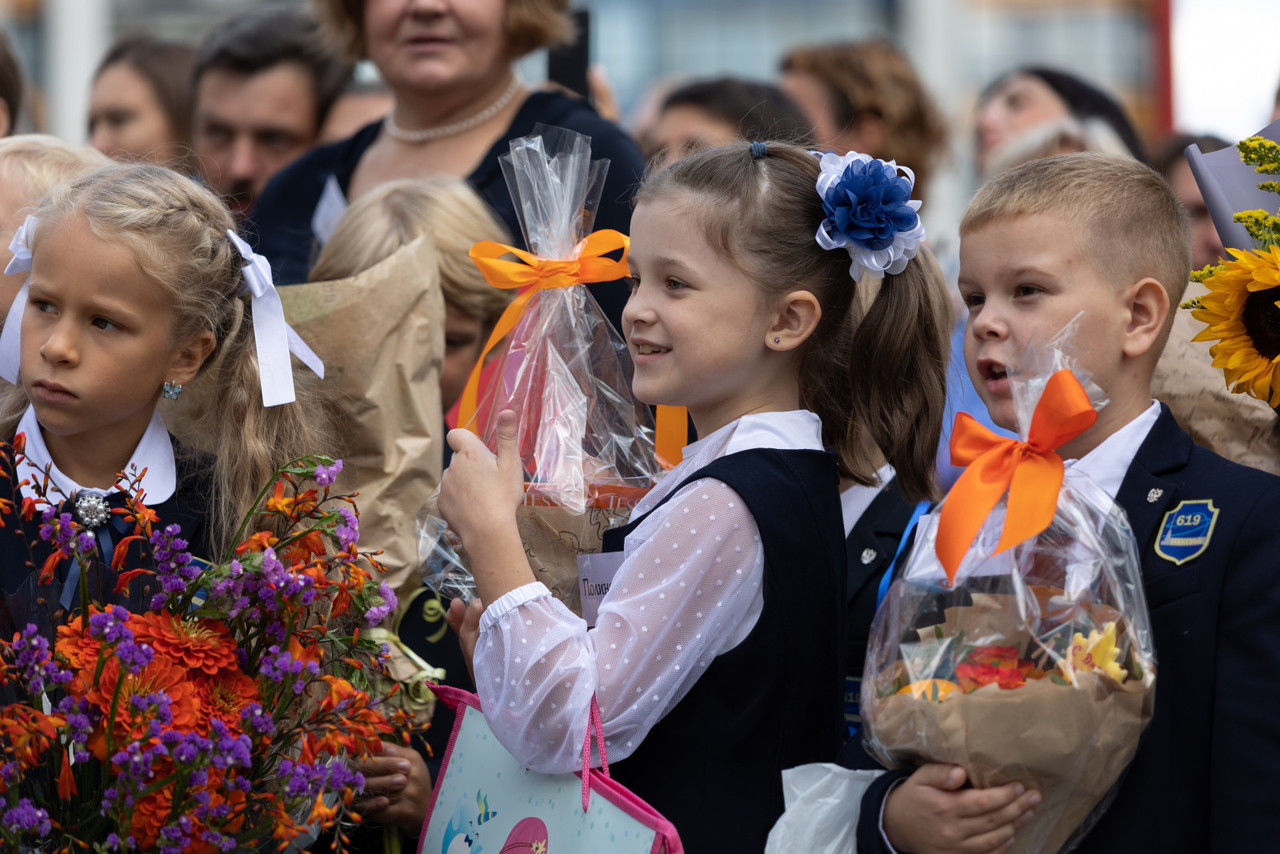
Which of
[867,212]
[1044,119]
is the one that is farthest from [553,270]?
[1044,119]

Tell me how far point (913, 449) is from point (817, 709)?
19.5 inches

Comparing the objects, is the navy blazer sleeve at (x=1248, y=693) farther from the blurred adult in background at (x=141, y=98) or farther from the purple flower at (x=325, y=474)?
the blurred adult in background at (x=141, y=98)

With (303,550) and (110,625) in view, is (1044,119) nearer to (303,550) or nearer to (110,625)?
(303,550)

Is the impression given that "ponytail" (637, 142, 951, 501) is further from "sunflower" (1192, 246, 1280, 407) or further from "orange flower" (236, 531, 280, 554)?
"orange flower" (236, 531, 280, 554)

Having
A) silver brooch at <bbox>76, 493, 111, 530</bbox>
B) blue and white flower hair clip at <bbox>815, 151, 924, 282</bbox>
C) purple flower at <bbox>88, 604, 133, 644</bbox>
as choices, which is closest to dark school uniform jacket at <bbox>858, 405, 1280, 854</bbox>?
blue and white flower hair clip at <bbox>815, 151, 924, 282</bbox>

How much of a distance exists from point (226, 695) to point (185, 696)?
84 mm

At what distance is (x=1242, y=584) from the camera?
210cm

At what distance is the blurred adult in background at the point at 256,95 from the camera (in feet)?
15.6

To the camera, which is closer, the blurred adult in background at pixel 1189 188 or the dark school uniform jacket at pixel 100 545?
the dark school uniform jacket at pixel 100 545

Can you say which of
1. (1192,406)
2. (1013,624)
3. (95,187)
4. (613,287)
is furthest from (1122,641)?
(95,187)

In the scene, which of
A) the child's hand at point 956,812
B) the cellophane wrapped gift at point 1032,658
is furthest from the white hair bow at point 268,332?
the child's hand at point 956,812

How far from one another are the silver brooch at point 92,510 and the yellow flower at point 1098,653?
151cm

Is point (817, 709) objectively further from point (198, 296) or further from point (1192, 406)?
point (198, 296)

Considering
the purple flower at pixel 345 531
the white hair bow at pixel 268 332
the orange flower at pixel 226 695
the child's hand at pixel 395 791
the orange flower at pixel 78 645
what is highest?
the white hair bow at pixel 268 332
